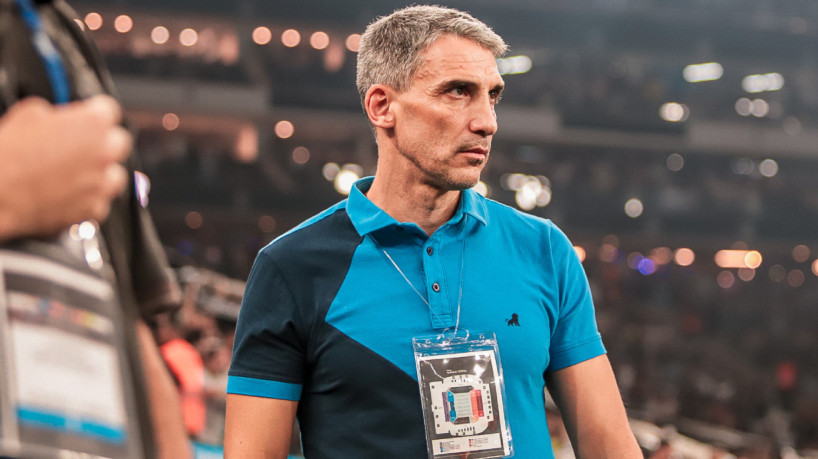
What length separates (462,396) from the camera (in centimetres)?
139

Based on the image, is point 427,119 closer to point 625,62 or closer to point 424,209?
point 424,209

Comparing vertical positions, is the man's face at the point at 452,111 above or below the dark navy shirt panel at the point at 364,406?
above

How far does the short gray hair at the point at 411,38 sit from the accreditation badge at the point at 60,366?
3.12 feet

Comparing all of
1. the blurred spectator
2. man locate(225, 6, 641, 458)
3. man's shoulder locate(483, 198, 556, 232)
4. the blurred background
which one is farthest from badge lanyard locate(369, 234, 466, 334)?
the blurred background

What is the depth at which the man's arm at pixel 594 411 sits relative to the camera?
4.78ft

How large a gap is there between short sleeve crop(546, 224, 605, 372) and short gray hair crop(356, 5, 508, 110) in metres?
0.39

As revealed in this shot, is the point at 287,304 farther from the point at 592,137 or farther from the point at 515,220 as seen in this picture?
the point at 592,137

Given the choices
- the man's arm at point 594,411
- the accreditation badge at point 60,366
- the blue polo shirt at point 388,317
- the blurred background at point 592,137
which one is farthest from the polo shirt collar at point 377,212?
the blurred background at point 592,137

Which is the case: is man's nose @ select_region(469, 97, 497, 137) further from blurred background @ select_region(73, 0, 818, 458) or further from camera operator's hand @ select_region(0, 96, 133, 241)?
blurred background @ select_region(73, 0, 818, 458)

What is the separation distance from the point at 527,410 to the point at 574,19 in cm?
1663

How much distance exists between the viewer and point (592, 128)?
16.7 m

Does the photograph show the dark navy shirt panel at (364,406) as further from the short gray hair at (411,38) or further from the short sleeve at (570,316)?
the short gray hair at (411,38)

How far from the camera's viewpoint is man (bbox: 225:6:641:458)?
1406 mm

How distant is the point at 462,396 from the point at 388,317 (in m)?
0.18
